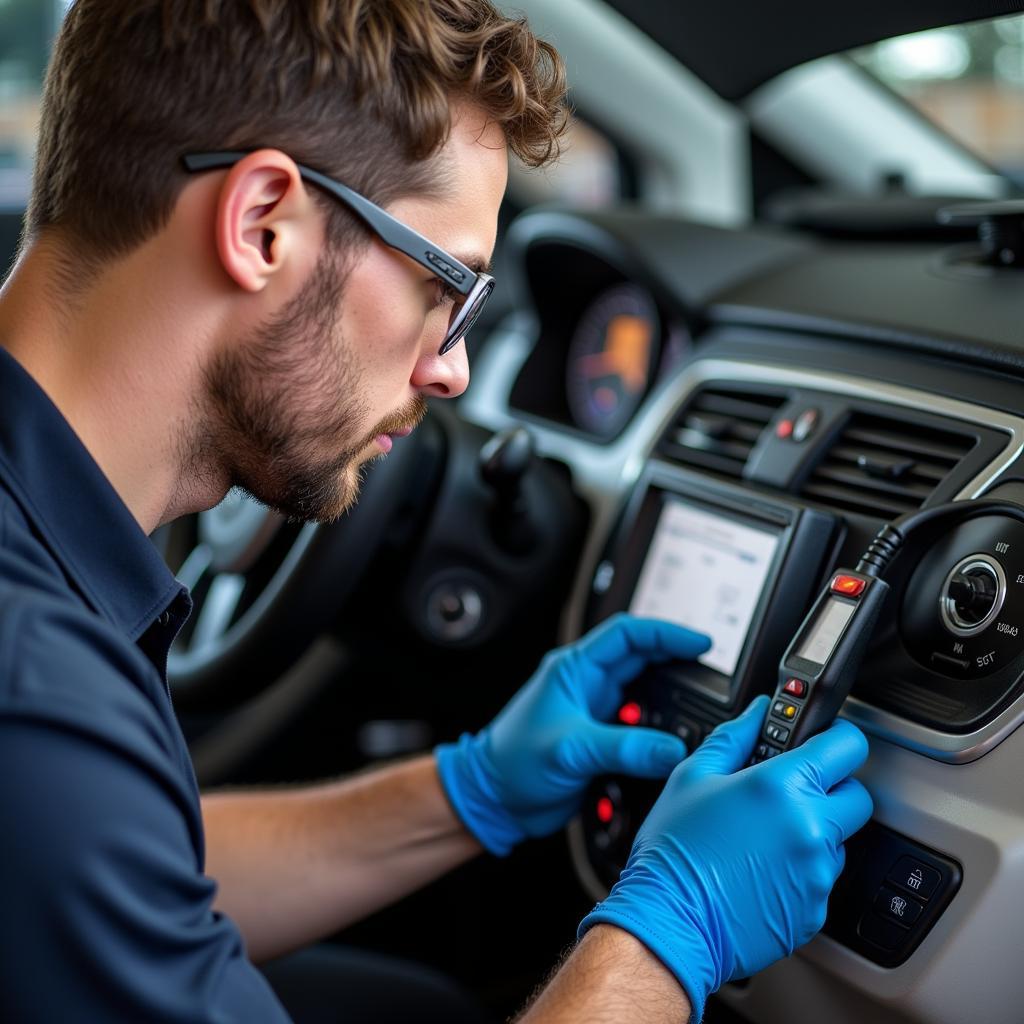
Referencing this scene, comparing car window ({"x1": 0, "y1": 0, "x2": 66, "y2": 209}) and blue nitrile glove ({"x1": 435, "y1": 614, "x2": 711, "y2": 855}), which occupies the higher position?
car window ({"x1": 0, "y1": 0, "x2": 66, "y2": 209})

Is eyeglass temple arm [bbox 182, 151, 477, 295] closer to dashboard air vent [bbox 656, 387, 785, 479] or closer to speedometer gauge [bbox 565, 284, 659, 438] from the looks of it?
dashboard air vent [bbox 656, 387, 785, 479]

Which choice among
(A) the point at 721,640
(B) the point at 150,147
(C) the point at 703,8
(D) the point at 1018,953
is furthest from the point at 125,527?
(C) the point at 703,8

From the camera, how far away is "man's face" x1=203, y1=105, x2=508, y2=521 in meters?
0.87

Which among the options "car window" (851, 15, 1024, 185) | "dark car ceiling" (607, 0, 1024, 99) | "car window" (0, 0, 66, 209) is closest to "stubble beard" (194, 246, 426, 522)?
"dark car ceiling" (607, 0, 1024, 99)

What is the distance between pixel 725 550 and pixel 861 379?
21cm

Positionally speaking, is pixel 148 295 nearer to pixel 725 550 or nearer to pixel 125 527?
pixel 125 527

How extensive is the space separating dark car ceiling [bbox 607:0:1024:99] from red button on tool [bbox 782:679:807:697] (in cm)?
Answer: 62

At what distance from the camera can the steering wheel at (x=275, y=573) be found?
4.56 feet

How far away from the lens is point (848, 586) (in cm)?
95

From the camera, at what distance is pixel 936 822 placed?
2.93 feet

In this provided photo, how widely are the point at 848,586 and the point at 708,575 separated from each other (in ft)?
0.78

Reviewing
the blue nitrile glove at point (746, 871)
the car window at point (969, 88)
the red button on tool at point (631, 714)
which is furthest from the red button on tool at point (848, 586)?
the car window at point (969, 88)

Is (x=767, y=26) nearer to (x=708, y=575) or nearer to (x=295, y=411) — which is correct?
(x=708, y=575)

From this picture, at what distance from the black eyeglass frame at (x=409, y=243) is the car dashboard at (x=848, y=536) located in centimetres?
35
